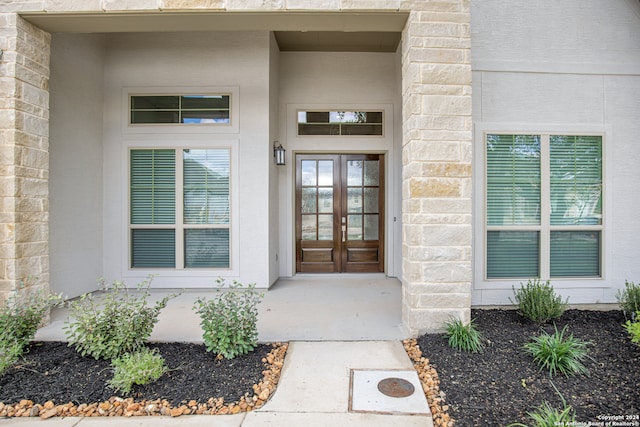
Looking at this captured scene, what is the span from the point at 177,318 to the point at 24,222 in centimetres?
175

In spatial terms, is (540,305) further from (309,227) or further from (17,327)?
(17,327)

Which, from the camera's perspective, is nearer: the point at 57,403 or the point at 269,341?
the point at 57,403

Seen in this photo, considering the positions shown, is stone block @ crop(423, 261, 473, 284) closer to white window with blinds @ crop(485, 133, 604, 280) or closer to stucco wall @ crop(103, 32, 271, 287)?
white window with blinds @ crop(485, 133, 604, 280)

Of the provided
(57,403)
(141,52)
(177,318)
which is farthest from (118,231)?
(57,403)

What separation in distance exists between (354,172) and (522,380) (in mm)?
4151

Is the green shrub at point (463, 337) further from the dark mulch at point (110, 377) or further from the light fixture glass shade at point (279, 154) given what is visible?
the light fixture glass shade at point (279, 154)

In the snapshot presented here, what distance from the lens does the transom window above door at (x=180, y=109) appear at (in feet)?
16.1

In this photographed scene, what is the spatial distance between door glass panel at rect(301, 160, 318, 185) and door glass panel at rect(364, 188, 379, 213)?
95cm

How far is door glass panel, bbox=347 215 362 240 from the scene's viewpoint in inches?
233

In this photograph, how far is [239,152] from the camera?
4.87 meters

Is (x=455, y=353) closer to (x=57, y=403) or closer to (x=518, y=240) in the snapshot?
(x=518, y=240)

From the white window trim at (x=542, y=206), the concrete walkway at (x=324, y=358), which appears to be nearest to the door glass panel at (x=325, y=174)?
the concrete walkway at (x=324, y=358)

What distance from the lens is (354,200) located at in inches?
234

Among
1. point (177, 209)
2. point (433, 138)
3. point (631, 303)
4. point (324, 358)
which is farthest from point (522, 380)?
point (177, 209)
